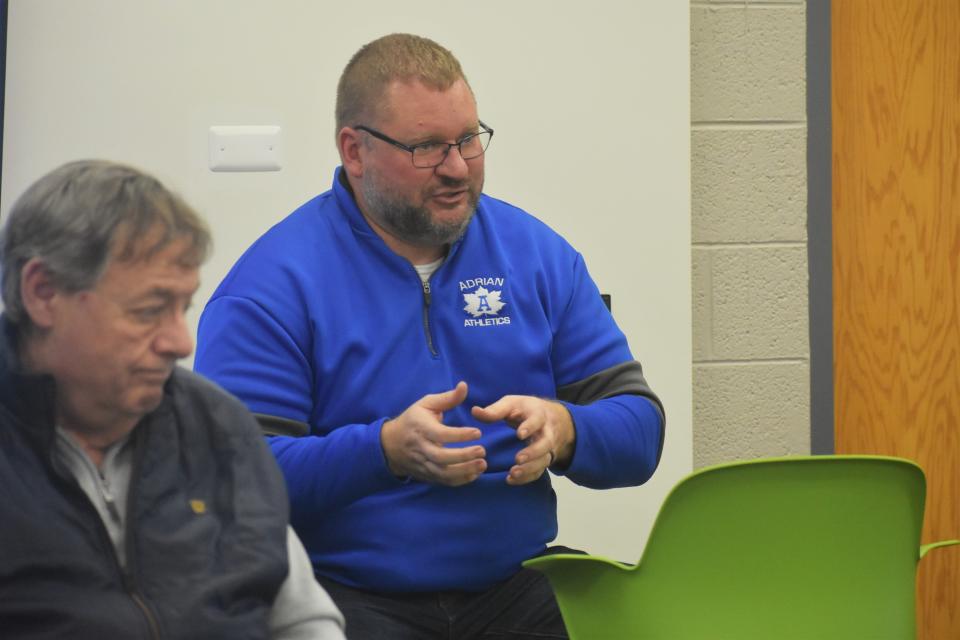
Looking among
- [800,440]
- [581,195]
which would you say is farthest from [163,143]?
[800,440]

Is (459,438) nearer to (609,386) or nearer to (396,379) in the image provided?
(396,379)

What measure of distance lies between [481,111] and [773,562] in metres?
1.43

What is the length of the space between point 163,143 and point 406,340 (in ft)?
3.46

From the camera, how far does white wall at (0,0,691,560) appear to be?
245 cm

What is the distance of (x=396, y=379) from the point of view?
1614 millimetres

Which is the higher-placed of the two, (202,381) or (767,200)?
(767,200)

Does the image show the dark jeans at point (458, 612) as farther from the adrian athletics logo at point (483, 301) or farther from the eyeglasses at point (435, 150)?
the eyeglasses at point (435, 150)

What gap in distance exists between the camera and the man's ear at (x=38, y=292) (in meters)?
0.85

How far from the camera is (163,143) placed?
246 centimetres

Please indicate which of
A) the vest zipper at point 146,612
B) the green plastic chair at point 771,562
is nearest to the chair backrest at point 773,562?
the green plastic chair at point 771,562

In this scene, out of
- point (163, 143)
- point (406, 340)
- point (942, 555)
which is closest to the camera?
point (406, 340)

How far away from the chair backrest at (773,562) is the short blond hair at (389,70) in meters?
0.69

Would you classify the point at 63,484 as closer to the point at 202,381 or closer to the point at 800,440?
the point at 202,381

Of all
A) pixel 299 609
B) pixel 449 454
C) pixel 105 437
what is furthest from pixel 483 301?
pixel 105 437
